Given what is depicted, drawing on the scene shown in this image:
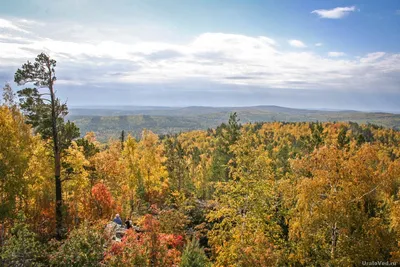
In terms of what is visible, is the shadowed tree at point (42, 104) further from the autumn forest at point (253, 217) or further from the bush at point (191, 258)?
the bush at point (191, 258)

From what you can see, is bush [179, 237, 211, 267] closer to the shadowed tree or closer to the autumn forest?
the autumn forest

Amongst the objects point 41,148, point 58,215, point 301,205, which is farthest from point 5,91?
point 301,205

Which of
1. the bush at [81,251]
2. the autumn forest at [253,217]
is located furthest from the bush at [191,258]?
the bush at [81,251]

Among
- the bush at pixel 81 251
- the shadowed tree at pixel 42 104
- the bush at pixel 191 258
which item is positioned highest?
the shadowed tree at pixel 42 104

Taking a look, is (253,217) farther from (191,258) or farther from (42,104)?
(42,104)

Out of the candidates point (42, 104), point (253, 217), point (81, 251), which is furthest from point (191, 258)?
point (42, 104)

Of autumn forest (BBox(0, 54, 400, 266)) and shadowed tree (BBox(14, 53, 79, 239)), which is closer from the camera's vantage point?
autumn forest (BBox(0, 54, 400, 266))

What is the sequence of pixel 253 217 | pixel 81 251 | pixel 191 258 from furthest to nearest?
1. pixel 191 258
2. pixel 253 217
3. pixel 81 251

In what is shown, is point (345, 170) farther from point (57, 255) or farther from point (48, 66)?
point (48, 66)

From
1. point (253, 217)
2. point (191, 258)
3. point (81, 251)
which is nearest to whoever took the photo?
point (81, 251)

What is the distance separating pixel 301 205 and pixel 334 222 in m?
1.43

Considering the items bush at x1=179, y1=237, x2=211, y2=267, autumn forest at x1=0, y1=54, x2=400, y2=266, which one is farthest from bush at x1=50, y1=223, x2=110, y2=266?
bush at x1=179, y1=237, x2=211, y2=267

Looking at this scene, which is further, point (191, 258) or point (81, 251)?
point (191, 258)

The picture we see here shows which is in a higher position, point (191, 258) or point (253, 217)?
point (253, 217)
